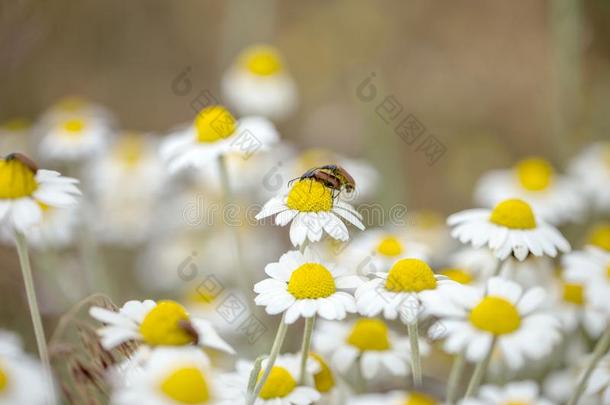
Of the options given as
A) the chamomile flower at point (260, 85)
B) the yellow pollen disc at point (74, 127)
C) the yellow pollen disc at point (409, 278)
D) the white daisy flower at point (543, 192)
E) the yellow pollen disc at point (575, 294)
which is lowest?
the yellow pollen disc at point (409, 278)

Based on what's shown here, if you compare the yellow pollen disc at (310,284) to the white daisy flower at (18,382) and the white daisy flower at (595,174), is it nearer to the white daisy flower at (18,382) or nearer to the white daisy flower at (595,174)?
the white daisy flower at (18,382)

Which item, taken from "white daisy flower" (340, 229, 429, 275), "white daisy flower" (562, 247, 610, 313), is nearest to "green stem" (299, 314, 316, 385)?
"white daisy flower" (340, 229, 429, 275)

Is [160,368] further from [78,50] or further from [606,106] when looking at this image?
[78,50]

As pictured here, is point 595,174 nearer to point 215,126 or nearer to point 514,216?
point 514,216

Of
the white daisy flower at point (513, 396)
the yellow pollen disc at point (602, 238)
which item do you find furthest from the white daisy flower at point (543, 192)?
the white daisy flower at point (513, 396)

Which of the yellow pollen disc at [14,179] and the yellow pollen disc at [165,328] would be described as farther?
the yellow pollen disc at [14,179]

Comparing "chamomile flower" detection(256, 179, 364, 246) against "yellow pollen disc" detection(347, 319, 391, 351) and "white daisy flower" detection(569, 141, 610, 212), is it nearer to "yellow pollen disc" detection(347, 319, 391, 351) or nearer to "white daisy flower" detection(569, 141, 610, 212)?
"yellow pollen disc" detection(347, 319, 391, 351)

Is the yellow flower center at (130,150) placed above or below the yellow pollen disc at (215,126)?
above
